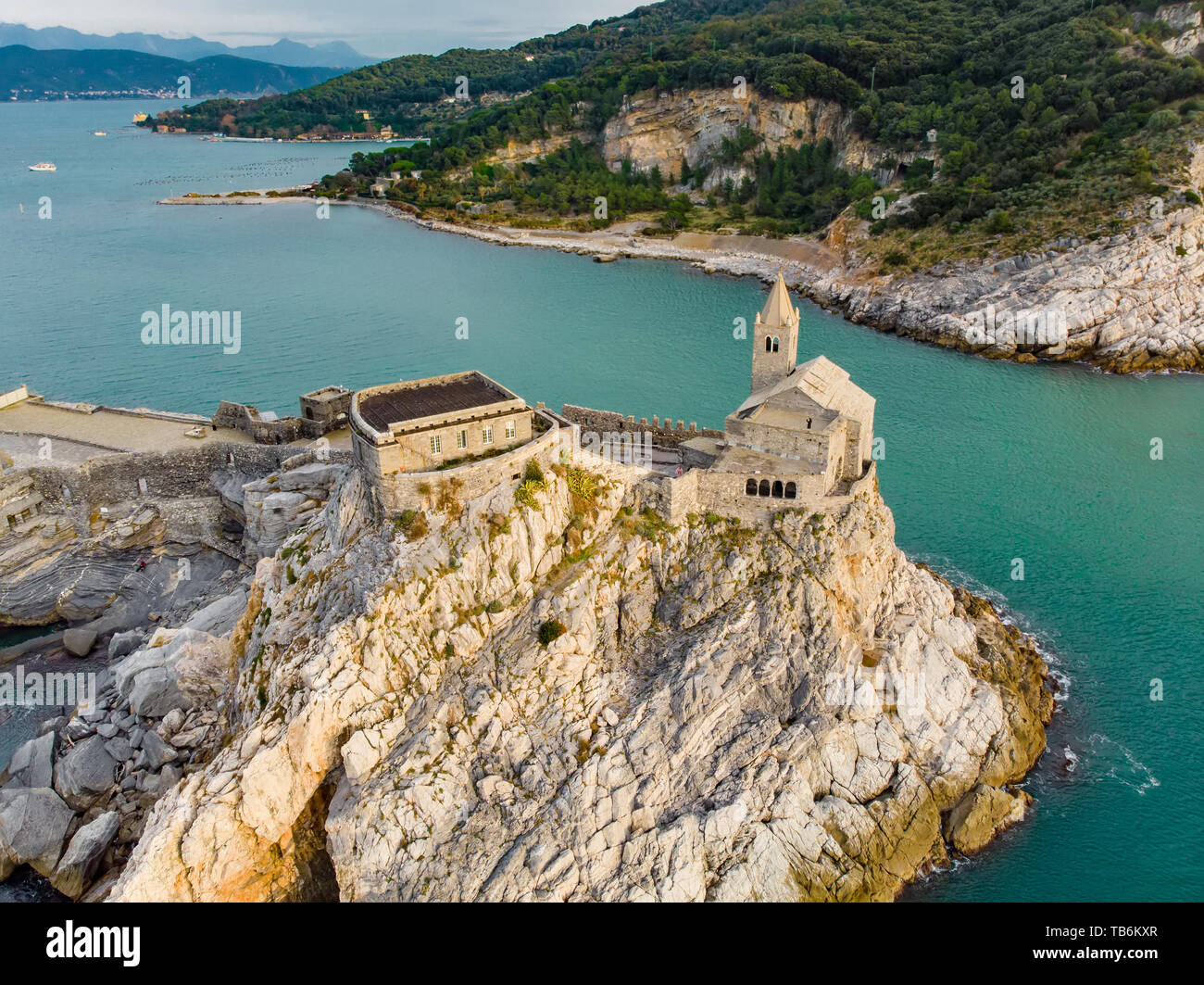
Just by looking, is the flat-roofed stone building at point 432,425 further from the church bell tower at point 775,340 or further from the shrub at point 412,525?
the church bell tower at point 775,340

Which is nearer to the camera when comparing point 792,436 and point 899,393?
point 792,436

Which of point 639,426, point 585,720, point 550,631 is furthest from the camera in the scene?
point 639,426

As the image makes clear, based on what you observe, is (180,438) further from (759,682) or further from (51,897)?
(759,682)

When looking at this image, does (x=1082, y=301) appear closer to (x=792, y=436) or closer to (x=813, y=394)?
(x=813, y=394)

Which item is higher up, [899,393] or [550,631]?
[899,393]

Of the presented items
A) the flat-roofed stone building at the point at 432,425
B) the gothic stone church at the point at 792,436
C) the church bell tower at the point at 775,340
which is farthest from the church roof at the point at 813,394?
the flat-roofed stone building at the point at 432,425

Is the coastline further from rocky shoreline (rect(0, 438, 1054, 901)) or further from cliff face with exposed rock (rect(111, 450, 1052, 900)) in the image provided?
cliff face with exposed rock (rect(111, 450, 1052, 900))

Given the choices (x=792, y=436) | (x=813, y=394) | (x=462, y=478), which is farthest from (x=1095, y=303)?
(x=462, y=478)

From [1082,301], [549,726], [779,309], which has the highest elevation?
[1082,301]
